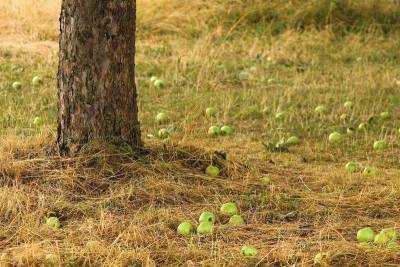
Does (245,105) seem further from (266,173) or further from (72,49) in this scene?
(72,49)

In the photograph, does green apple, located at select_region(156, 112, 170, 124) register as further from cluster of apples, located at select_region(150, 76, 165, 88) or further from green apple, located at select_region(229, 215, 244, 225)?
green apple, located at select_region(229, 215, 244, 225)

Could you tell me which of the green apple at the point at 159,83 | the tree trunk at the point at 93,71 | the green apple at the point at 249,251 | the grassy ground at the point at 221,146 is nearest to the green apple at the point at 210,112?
the grassy ground at the point at 221,146

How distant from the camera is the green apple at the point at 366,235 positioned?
4758 mm

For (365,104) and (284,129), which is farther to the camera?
(365,104)

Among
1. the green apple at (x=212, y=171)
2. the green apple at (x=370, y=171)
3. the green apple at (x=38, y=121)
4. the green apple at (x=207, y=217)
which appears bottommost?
the green apple at (x=38, y=121)

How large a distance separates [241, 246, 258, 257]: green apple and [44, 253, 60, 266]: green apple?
0.86 meters

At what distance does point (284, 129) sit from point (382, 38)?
178 inches

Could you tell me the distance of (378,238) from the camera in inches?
184

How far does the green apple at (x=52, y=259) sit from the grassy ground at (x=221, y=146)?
0.03 m

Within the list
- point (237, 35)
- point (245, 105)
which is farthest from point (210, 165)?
point (237, 35)

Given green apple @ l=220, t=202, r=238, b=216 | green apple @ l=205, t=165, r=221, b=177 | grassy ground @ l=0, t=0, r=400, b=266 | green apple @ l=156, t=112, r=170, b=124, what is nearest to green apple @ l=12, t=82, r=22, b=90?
grassy ground @ l=0, t=0, r=400, b=266

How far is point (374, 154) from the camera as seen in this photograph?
7.14 m

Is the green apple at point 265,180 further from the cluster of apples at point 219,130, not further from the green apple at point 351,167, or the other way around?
the cluster of apples at point 219,130

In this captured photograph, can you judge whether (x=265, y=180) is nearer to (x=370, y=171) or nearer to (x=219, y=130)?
(x=370, y=171)
